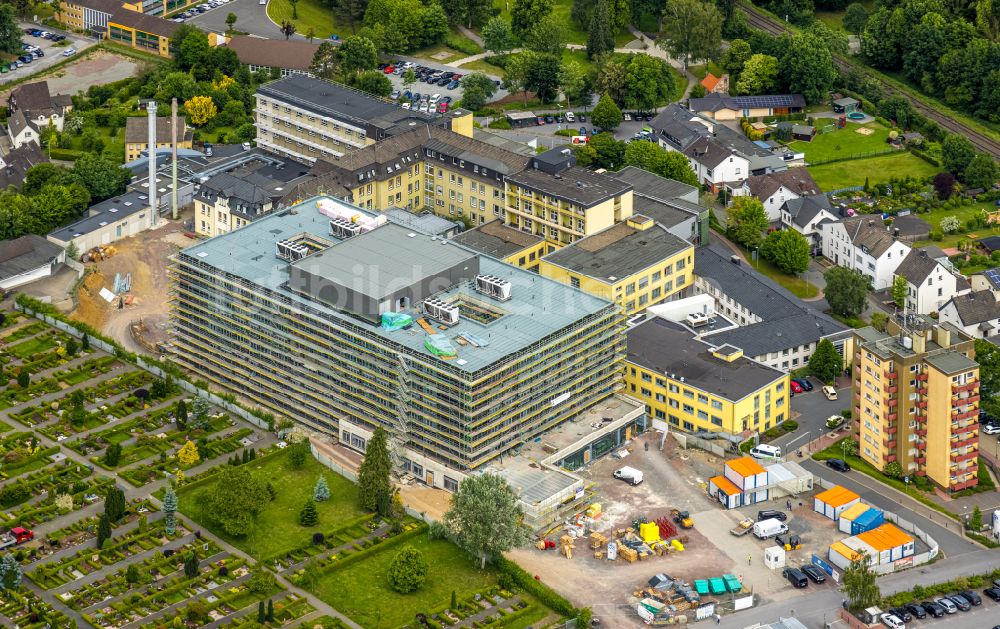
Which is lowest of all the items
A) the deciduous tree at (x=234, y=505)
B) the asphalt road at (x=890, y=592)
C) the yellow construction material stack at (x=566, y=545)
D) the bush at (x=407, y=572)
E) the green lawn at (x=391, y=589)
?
the asphalt road at (x=890, y=592)

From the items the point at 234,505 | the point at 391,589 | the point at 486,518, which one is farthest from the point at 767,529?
the point at 234,505

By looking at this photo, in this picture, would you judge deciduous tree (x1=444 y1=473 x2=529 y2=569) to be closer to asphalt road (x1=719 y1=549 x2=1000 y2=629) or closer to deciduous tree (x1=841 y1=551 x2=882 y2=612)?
asphalt road (x1=719 y1=549 x2=1000 y2=629)

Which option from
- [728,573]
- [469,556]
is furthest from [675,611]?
[469,556]

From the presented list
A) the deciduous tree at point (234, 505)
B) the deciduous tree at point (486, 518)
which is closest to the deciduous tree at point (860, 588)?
the deciduous tree at point (486, 518)

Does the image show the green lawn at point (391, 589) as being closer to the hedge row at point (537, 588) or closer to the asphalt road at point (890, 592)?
the hedge row at point (537, 588)

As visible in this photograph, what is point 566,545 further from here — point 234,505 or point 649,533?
point 234,505

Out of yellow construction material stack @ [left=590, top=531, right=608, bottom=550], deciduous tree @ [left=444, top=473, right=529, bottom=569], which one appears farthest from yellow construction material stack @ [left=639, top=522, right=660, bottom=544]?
deciduous tree @ [left=444, top=473, right=529, bottom=569]
